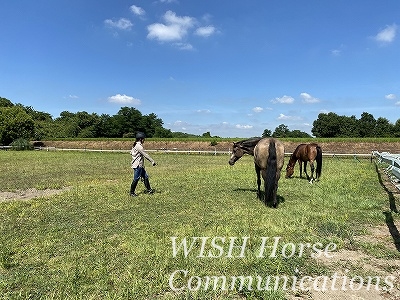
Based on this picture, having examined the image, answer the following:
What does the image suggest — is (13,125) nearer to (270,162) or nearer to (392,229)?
(270,162)

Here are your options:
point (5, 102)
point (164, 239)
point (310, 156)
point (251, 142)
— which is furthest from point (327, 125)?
point (5, 102)

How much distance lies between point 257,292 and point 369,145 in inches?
1805

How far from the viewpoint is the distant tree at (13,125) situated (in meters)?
58.5

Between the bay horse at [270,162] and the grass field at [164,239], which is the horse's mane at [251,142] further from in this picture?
the grass field at [164,239]

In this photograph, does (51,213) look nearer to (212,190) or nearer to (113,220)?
(113,220)

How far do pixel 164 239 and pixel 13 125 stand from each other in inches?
2595

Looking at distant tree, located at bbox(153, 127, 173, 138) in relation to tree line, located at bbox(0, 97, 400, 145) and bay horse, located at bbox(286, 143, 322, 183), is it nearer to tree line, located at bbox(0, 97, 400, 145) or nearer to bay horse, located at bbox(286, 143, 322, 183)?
tree line, located at bbox(0, 97, 400, 145)

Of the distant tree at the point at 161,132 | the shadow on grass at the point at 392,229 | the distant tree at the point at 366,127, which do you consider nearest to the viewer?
the shadow on grass at the point at 392,229

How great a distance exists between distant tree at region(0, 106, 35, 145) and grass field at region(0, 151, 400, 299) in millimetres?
59413

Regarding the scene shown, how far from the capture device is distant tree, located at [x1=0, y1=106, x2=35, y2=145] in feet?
192

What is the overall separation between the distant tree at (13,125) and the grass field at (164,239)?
59413mm

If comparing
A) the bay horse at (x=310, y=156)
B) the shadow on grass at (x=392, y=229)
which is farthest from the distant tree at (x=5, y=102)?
the shadow on grass at (x=392, y=229)

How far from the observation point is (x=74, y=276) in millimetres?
4090

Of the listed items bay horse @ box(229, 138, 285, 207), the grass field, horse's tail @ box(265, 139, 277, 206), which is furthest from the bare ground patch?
horse's tail @ box(265, 139, 277, 206)
